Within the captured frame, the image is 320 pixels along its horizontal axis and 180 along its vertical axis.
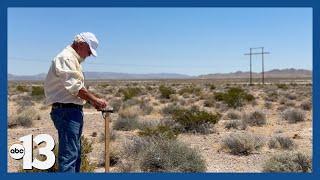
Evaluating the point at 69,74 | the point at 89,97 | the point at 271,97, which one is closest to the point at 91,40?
A: the point at 69,74

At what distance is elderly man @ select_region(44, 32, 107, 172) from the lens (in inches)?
262

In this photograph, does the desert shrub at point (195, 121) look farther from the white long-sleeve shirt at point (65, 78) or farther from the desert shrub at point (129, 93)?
the desert shrub at point (129, 93)

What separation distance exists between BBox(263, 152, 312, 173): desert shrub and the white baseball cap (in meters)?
4.99

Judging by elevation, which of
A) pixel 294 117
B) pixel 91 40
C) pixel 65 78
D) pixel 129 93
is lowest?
pixel 294 117

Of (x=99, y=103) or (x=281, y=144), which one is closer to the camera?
(x=99, y=103)

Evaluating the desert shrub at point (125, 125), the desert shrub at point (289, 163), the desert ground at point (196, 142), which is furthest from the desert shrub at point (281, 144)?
the desert shrub at point (125, 125)

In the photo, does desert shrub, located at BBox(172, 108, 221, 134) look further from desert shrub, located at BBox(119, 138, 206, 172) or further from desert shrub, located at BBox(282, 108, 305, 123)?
desert shrub, located at BBox(119, 138, 206, 172)

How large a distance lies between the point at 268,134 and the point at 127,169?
7898 mm

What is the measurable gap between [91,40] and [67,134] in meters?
1.17

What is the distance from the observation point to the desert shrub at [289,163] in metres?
10.6

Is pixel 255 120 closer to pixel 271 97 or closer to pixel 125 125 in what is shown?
pixel 125 125

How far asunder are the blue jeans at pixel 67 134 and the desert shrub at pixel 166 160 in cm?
401

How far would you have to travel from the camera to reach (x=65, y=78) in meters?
6.64

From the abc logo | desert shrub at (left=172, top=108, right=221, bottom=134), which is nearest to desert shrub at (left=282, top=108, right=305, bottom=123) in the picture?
desert shrub at (left=172, top=108, right=221, bottom=134)
